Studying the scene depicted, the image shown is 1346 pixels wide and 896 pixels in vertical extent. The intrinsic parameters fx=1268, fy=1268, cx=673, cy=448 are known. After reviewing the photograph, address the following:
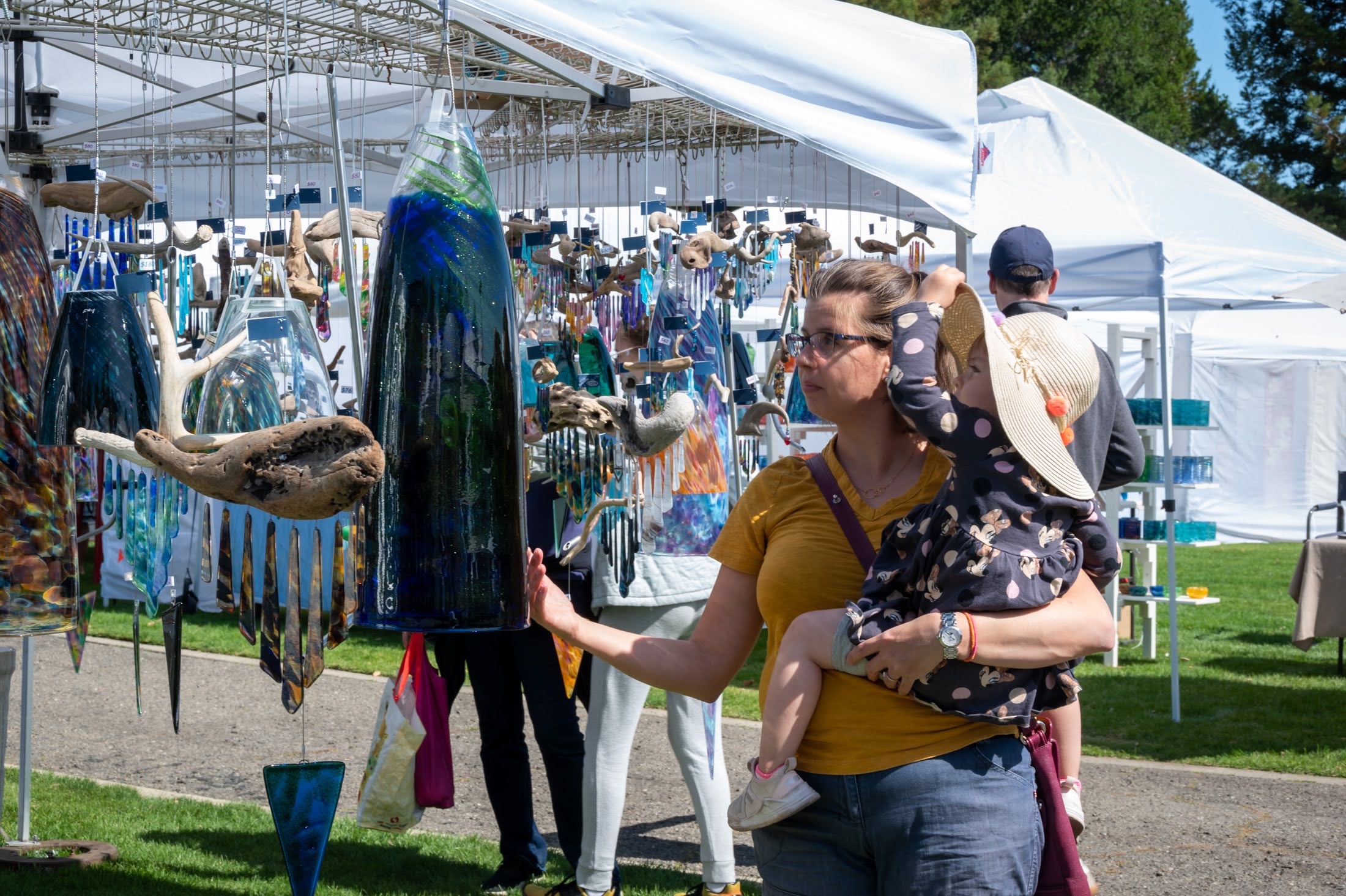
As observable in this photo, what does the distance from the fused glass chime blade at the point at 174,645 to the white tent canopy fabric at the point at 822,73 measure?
126 centimetres

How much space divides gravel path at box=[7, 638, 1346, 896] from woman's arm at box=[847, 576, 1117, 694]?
7.79 ft

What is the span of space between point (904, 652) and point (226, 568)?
0.99 meters

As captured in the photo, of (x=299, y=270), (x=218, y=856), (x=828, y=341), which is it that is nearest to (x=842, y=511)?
(x=828, y=341)

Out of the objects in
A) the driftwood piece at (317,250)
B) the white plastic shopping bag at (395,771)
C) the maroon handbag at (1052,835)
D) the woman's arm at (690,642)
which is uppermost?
the driftwood piece at (317,250)

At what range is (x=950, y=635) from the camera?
1492 mm

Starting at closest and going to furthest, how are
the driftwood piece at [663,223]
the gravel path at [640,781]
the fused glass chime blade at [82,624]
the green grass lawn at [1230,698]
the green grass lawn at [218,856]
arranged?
the fused glass chime blade at [82,624] < the driftwood piece at [663,223] < the green grass lawn at [218,856] < the gravel path at [640,781] < the green grass lawn at [1230,698]

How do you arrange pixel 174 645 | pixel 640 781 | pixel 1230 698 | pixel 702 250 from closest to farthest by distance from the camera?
pixel 174 645, pixel 702 250, pixel 640 781, pixel 1230 698

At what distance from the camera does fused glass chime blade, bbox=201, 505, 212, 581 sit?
6.28 feet

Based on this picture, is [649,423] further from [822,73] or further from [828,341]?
[822,73]

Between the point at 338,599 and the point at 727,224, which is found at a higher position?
the point at 727,224

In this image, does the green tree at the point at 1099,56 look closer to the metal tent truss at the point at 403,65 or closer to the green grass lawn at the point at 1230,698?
the green grass lawn at the point at 1230,698

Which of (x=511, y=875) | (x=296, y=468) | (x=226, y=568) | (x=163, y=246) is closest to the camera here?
(x=296, y=468)

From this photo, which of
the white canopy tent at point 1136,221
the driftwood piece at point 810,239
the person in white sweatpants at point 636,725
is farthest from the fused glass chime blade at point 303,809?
the white canopy tent at point 1136,221

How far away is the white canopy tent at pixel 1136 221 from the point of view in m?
5.62
